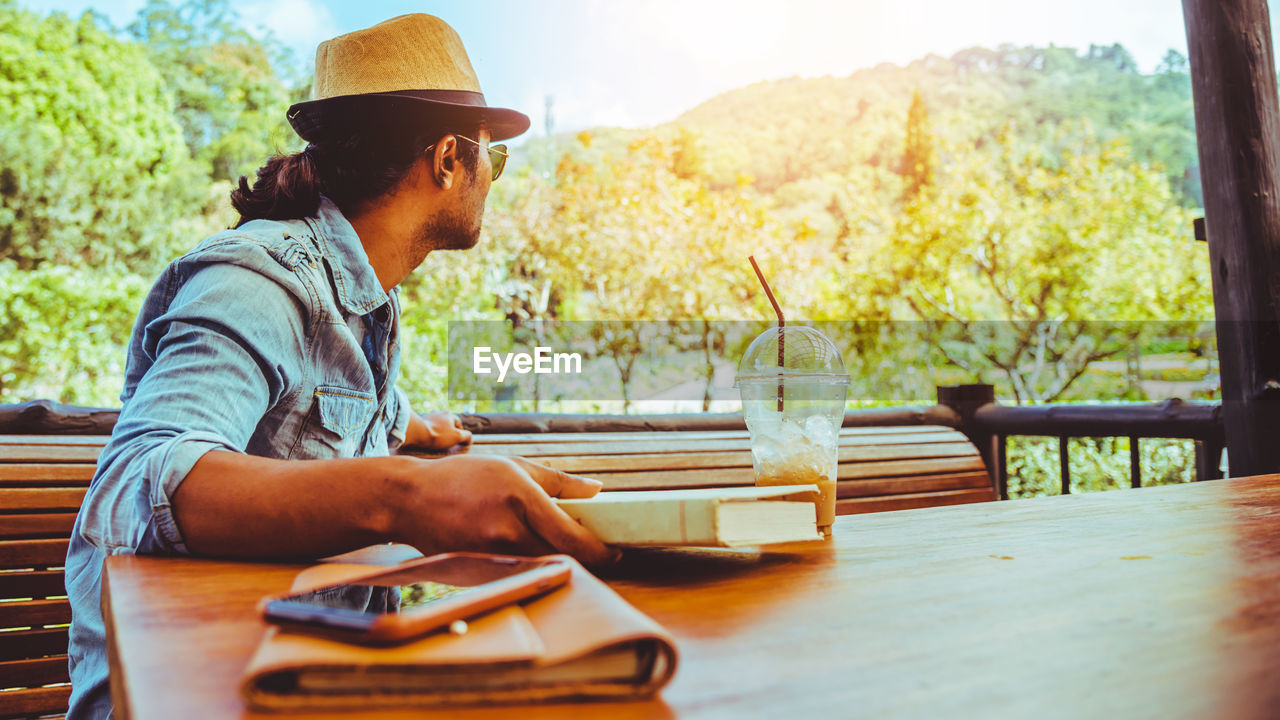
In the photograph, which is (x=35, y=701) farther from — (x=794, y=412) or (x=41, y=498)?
(x=794, y=412)

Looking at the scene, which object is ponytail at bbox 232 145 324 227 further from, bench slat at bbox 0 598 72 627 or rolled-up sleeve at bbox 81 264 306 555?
bench slat at bbox 0 598 72 627

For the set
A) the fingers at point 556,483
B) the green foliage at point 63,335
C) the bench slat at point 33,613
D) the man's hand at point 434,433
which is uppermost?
the green foliage at point 63,335

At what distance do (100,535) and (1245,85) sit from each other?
9.68ft

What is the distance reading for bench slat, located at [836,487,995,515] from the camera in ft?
6.89

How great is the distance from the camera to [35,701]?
4.75 feet

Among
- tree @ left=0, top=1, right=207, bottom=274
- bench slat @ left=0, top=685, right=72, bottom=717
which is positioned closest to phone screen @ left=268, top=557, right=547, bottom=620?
bench slat @ left=0, top=685, right=72, bottom=717

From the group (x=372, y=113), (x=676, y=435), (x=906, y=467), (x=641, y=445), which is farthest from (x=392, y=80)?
(x=906, y=467)

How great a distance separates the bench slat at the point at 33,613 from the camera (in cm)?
141

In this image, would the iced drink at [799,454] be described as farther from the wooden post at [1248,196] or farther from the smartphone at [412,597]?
the wooden post at [1248,196]

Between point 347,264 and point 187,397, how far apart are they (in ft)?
A: 1.30

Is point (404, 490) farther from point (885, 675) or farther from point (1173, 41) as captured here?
point (1173, 41)

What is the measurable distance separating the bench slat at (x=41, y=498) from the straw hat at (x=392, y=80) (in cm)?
69

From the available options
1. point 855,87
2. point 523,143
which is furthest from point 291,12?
point 855,87

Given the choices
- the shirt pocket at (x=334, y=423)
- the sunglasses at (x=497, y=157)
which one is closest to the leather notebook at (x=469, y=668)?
the shirt pocket at (x=334, y=423)
